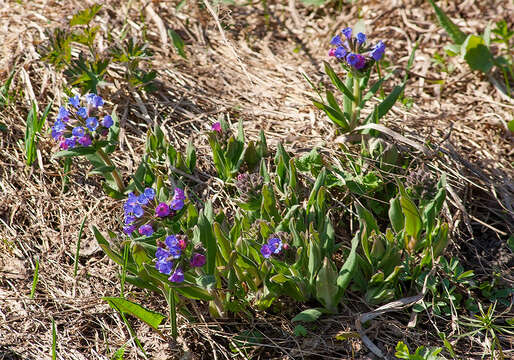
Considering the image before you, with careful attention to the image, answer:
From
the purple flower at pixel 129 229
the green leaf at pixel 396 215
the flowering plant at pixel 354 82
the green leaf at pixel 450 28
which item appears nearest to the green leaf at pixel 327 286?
the green leaf at pixel 396 215

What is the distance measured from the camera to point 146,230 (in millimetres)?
2609

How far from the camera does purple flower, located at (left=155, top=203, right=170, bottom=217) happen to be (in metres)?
2.59

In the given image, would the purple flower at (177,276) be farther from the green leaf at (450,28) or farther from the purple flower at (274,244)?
the green leaf at (450,28)

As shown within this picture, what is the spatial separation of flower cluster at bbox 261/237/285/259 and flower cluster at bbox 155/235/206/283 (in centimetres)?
31

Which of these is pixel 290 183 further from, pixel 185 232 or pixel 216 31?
pixel 216 31

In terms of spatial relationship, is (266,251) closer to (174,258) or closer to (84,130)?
(174,258)

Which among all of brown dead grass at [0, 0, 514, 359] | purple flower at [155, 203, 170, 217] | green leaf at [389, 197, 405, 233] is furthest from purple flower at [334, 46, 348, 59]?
purple flower at [155, 203, 170, 217]

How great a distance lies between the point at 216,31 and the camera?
178 inches

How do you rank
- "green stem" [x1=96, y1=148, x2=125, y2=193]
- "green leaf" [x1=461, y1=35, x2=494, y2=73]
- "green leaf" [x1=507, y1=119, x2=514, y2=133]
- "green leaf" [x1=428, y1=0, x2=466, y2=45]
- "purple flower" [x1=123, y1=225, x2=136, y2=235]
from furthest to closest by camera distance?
"green leaf" [x1=428, y1=0, x2=466, y2=45] < "green leaf" [x1=461, y1=35, x2=494, y2=73] < "green leaf" [x1=507, y1=119, x2=514, y2=133] < "green stem" [x1=96, y1=148, x2=125, y2=193] < "purple flower" [x1=123, y1=225, x2=136, y2=235]

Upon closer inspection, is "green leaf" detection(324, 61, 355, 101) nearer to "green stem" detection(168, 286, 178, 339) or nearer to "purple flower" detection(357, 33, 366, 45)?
"purple flower" detection(357, 33, 366, 45)

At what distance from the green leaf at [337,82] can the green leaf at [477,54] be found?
1354 mm

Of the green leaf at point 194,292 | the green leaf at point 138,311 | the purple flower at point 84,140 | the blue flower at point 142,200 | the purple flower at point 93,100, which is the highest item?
the purple flower at point 93,100

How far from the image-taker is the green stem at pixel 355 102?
327cm

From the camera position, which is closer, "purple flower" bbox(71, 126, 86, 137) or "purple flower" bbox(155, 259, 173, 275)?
"purple flower" bbox(155, 259, 173, 275)
